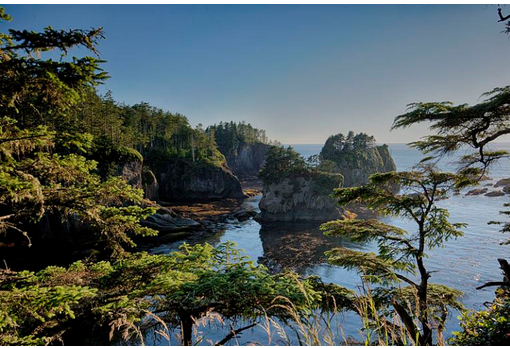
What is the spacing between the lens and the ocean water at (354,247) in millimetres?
18188

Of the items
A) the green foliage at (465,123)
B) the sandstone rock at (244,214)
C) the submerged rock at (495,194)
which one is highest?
the green foliage at (465,123)

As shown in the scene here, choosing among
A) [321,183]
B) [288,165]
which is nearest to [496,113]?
[321,183]

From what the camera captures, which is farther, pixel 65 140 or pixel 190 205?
pixel 190 205

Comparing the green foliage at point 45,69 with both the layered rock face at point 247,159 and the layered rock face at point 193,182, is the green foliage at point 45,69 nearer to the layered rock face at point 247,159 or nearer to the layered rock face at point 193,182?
the layered rock face at point 193,182

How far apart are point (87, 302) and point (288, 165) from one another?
129 ft

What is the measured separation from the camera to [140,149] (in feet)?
164

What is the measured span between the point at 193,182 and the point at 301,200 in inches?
887

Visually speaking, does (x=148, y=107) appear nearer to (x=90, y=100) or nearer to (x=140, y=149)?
(x=140, y=149)

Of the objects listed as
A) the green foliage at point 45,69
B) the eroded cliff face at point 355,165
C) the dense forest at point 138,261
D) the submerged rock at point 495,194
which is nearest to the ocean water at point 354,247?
the dense forest at point 138,261

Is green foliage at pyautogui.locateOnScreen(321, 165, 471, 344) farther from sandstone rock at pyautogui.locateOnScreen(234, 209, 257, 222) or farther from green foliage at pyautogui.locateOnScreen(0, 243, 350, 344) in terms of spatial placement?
sandstone rock at pyautogui.locateOnScreen(234, 209, 257, 222)

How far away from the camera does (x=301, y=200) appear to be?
39844mm

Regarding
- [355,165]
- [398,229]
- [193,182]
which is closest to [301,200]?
[193,182]

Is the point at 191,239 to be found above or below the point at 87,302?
below

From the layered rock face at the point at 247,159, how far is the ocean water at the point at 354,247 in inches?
1897
